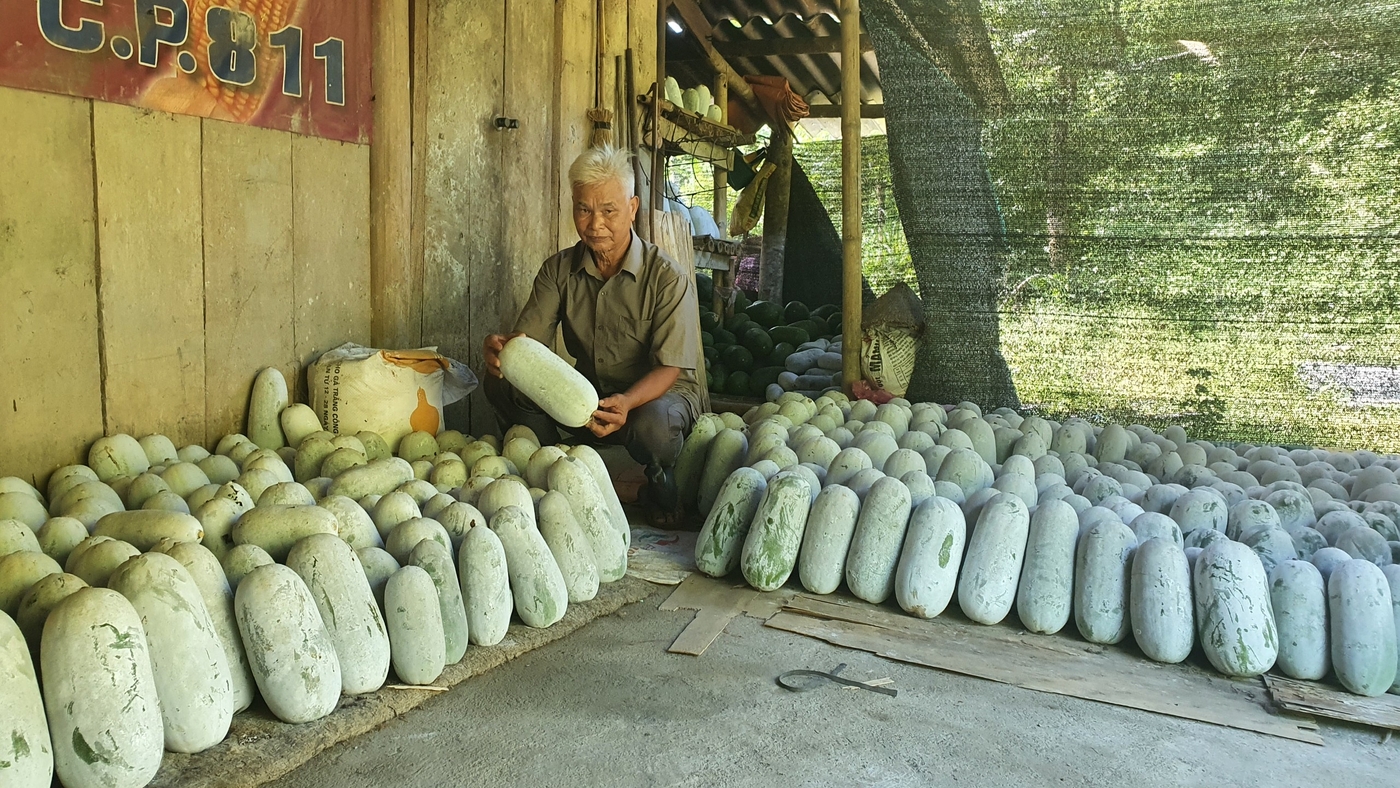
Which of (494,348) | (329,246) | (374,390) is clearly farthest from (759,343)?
(374,390)

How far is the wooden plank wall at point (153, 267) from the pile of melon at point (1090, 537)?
1.70m

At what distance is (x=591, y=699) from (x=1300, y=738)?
1643 millimetres

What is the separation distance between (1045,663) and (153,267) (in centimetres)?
314

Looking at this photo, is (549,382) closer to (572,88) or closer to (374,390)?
(374,390)

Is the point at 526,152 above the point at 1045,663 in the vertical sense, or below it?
above

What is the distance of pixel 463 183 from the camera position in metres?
4.87

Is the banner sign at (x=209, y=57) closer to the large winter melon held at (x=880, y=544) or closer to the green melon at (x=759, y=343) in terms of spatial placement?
the large winter melon held at (x=880, y=544)

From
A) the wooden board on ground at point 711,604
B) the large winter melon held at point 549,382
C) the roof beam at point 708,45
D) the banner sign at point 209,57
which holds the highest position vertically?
the roof beam at point 708,45

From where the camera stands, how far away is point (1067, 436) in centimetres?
444

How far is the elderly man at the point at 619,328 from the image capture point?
4082mm

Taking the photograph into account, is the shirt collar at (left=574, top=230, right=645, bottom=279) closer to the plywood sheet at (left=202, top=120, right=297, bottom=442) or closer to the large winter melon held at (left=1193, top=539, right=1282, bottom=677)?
the plywood sheet at (left=202, top=120, right=297, bottom=442)

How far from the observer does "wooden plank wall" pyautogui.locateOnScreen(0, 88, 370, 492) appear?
323 cm

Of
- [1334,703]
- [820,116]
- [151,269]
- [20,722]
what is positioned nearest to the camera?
[20,722]

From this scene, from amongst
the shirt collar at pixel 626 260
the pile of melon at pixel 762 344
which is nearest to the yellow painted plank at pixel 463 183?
the shirt collar at pixel 626 260
